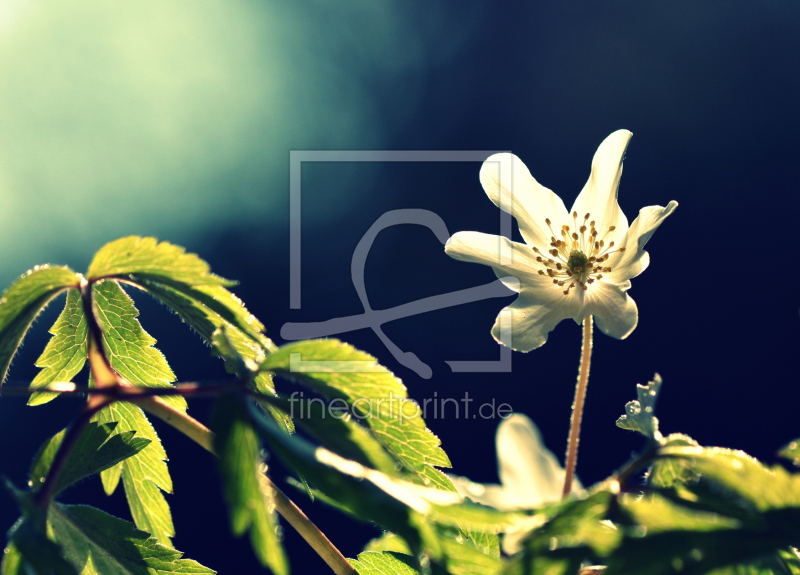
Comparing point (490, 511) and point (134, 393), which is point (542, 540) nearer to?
point (490, 511)

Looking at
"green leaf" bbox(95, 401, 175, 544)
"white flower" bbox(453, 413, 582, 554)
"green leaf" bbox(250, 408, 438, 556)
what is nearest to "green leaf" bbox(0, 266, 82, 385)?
"green leaf" bbox(95, 401, 175, 544)

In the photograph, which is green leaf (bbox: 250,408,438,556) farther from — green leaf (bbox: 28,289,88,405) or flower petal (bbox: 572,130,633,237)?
flower petal (bbox: 572,130,633,237)

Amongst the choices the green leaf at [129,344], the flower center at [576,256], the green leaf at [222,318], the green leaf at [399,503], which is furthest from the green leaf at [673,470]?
the green leaf at [129,344]

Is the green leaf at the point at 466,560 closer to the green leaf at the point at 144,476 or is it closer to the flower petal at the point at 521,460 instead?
the flower petal at the point at 521,460

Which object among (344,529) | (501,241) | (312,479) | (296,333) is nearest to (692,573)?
(312,479)

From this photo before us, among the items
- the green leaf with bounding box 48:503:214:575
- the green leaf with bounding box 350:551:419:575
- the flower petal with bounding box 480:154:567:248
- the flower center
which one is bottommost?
the green leaf with bounding box 350:551:419:575
